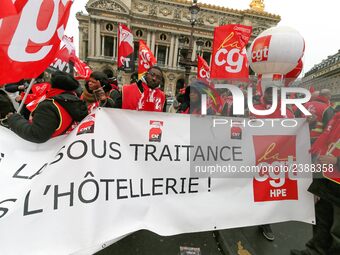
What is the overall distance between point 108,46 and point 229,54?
45.2 meters

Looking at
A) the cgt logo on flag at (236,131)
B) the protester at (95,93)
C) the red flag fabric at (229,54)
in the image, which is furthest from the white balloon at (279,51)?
the protester at (95,93)

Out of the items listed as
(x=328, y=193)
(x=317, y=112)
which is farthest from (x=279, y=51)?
(x=328, y=193)

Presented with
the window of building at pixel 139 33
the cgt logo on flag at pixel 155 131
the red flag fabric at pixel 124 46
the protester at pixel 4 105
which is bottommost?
the cgt logo on flag at pixel 155 131

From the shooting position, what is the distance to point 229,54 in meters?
4.54

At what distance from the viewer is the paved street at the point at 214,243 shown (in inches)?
105

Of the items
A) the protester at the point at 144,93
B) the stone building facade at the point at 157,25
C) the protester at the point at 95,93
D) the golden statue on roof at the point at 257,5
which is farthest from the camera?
the golden statue on roof at the point at 257,5

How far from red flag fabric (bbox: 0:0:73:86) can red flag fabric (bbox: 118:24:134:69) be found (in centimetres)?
621

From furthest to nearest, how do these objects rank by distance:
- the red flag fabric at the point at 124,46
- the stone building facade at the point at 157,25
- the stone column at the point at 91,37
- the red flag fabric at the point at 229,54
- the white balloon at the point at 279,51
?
1. the stone building facade at the point at 157,25
2. the stone column at the point at 91,37
3. the red flag fabric at the point at 124,46
4. the white balloon at the point at 279,51
5. the red flag fabric at the point at 229,54

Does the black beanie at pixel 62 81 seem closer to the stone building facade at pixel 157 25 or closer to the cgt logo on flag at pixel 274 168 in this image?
the cgt logo on flag at pixel 274 168

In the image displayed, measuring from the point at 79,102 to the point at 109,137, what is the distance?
443mm

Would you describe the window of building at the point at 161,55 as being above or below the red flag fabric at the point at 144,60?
above

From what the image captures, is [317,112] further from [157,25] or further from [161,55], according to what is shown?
[161,55]

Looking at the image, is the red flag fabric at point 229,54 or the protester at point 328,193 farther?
the red flag fabric at point 229,54

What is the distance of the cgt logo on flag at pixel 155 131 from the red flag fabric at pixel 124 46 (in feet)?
20.5
